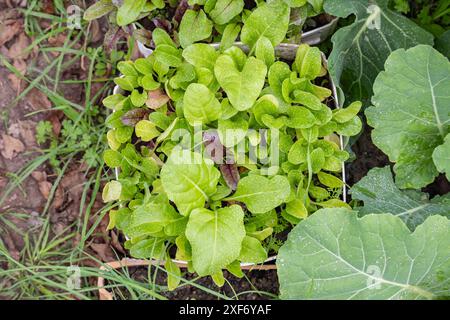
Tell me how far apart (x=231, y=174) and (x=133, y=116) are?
247 mm

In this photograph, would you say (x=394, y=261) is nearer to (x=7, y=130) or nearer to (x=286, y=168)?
(x=286, y=168)

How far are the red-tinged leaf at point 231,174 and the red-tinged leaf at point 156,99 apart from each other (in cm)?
19

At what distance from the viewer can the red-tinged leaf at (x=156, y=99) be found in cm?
124

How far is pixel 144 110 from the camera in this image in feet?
4.13

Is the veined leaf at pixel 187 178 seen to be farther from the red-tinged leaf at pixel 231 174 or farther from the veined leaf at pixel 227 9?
the veined leaf at pixel 227 9

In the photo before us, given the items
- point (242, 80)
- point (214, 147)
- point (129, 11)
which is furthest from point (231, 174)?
point (129, 11)

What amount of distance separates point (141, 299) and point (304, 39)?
74 cm

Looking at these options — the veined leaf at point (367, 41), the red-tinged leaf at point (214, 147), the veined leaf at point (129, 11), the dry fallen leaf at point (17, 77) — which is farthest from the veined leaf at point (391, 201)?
the dry fallen leaf at point (17, 77)

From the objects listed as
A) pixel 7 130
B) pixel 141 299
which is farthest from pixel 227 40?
pixel 7 130

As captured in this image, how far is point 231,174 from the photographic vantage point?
1.19 metres

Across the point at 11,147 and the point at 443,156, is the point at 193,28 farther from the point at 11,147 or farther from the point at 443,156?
the point at 11,147

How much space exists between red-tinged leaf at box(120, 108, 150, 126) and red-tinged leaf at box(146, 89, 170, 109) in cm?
3

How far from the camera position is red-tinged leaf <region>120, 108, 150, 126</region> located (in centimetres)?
125

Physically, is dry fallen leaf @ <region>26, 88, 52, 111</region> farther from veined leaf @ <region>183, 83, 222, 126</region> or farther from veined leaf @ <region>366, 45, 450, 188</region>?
veined leaf @ <region>366, 45, 450, 188</region>
